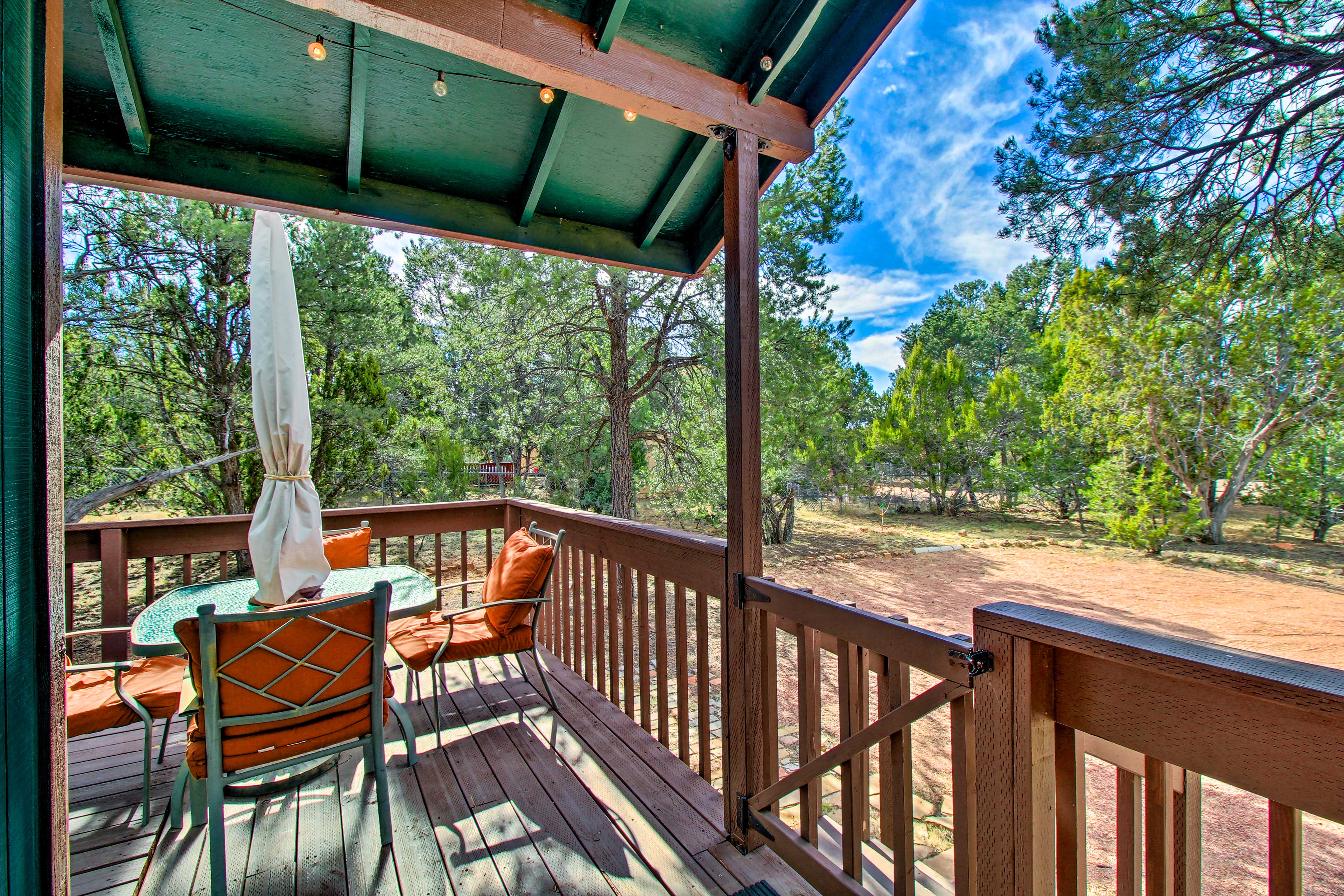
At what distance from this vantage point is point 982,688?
1.00 meters

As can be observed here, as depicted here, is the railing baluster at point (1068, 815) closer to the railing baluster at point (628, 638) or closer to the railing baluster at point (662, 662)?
the railing baluster at point (662, 662)

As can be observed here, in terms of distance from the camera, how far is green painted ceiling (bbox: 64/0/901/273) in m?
1.68

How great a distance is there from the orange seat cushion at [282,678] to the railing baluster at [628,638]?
1018mm

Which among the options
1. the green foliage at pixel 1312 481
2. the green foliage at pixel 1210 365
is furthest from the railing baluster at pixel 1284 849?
the green foliage at pixel 1312 481

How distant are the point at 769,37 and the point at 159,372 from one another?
827 cm

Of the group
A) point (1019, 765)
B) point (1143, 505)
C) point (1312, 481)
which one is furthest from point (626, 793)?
point (1312, 481)

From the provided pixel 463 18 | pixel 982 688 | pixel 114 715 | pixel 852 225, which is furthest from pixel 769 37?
pixel 852 225

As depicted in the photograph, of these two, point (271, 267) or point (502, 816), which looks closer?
point (502, 816)

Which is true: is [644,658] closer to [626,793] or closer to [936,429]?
[626,793]

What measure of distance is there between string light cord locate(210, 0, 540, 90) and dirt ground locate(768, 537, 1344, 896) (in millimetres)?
3061

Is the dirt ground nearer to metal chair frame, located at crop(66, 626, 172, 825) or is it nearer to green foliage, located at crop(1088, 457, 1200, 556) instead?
green foliage, located at crop(1088, 457, 1200, 556)

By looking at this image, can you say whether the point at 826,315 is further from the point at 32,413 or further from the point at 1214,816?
the point at 32,413

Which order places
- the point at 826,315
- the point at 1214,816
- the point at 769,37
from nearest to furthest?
the point at 769,37 → the point at 1214,816 → the point at 826,315

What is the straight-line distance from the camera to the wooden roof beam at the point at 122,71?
1590 mm
